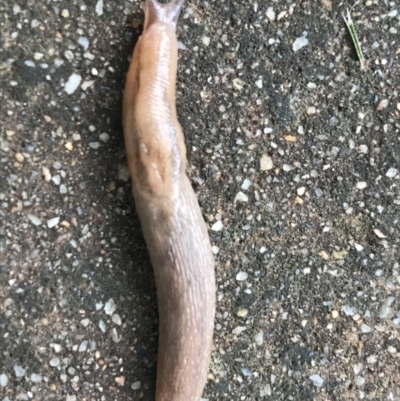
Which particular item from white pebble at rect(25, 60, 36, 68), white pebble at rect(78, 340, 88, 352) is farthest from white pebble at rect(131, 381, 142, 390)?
white pebble at rect(25, 60, 36, 68)

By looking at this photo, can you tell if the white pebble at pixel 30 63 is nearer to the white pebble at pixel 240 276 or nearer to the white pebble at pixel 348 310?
the white pebble at pixel 240 276

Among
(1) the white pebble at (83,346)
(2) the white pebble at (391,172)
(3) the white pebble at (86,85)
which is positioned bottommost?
(1) the white pebble at (83,346)

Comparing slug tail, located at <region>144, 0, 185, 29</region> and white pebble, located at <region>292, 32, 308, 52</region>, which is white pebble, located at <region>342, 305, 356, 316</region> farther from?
slug tail, located at <region>144, 0, 185, 29</region>

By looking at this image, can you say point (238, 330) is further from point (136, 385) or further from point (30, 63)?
point (30, 63)

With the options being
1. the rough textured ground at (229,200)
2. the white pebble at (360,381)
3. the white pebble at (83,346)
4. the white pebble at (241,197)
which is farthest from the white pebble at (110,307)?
the white pebble at (360,381)

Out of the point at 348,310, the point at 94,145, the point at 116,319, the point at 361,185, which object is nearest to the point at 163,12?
the point at 94,145

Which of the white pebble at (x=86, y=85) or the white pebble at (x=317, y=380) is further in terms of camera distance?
the white pebble at (x=317, y=380)
